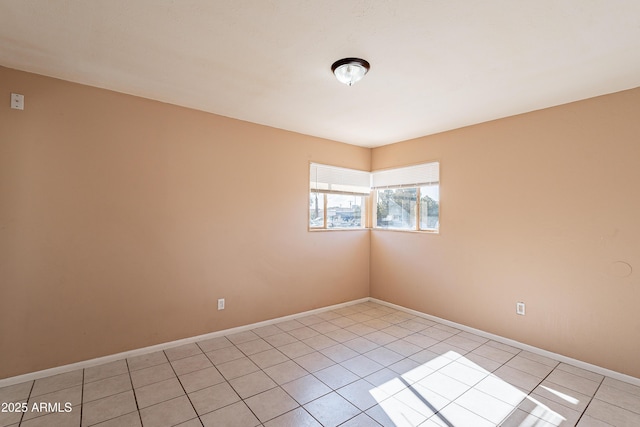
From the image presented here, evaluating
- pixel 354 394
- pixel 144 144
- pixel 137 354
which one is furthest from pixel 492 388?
pixel 144 144

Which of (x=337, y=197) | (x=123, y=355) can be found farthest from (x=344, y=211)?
(x=123, y=355)

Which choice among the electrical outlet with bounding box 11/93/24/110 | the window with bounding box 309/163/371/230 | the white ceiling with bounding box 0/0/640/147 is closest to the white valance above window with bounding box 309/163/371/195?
the window with bounding box 309/163/371/230

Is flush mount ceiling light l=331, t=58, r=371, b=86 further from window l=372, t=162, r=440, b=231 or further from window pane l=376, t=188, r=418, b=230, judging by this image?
window pane l=376, t=188, r=418, b=230

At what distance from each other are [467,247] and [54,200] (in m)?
4.27

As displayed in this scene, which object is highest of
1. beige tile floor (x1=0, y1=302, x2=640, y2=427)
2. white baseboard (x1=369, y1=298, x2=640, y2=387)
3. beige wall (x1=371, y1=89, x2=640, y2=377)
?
beige wall (x1=371, y1=89, x2=640, y2=377)

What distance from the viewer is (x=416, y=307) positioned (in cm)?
417

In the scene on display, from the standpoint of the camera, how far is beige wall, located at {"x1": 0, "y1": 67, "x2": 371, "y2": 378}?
243 cm

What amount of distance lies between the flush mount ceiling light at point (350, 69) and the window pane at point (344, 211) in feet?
7.51

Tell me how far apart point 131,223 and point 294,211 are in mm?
1877

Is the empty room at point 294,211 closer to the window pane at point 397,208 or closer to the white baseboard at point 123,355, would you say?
the white baseboard at point 123,355

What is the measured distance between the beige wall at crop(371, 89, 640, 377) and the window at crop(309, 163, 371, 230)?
3.56ft

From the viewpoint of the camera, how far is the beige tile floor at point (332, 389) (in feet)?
6.60

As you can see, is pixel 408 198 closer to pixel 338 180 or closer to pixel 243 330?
pixel 338 180

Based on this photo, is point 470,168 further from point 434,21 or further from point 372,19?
point 372,19
